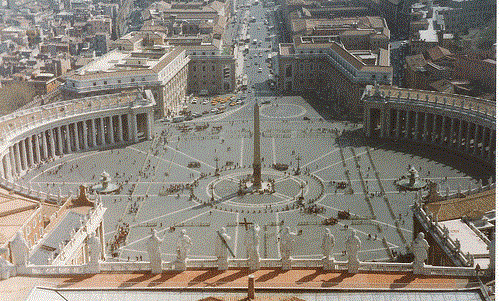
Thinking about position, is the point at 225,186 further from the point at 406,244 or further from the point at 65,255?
the point at 65,255

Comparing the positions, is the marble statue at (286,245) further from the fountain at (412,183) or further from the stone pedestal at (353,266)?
the fountain at (412,183)

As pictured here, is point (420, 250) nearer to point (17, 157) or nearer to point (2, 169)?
point (2, 169)

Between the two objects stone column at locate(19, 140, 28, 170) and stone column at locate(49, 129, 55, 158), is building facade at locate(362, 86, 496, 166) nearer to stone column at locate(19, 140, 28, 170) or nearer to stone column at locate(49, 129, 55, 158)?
stone column at locate(49, 129, 55, 158)

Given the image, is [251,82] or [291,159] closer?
[291,159]

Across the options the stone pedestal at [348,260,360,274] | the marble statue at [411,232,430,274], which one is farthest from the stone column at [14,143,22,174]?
the marble statue at [411,232,430,274]

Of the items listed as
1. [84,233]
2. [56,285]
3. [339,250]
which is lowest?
[339,250]

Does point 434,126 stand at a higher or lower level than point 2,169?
higher

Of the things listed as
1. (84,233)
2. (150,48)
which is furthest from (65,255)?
(150,48)

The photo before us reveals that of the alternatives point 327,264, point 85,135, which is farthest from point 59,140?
point 327,264
